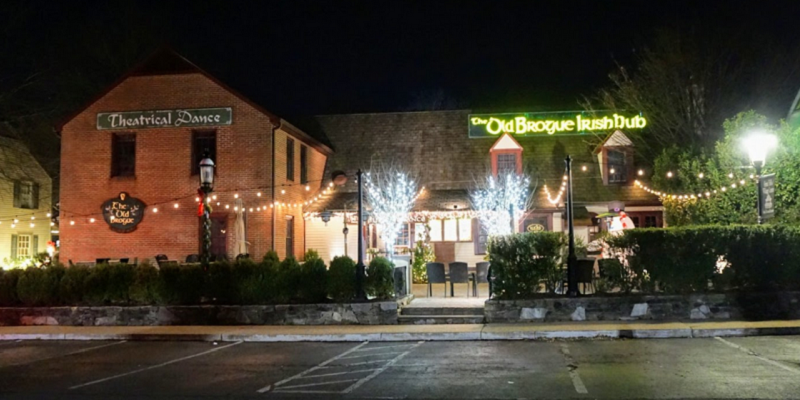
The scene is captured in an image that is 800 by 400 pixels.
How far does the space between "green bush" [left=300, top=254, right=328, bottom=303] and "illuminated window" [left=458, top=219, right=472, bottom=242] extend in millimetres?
9020

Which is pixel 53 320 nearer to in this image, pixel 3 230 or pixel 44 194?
pixel 3 230

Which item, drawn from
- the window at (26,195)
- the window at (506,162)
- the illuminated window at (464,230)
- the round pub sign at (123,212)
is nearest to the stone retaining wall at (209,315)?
the round pub sign at (123,212)

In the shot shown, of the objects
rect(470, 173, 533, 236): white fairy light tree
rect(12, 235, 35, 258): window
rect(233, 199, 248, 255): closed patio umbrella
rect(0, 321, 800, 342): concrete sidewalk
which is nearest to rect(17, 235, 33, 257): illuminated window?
rect(12, 235, 35, 258): window

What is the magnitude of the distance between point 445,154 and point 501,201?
434cm

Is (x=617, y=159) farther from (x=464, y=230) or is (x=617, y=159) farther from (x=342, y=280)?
(x=342, y=280)

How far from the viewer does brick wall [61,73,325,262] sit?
20688mm

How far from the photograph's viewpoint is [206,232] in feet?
47.2

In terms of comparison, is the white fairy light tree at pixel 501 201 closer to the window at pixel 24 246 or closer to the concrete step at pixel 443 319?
the concrete step at pixel 443 319

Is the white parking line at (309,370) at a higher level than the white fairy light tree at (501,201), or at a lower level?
lower

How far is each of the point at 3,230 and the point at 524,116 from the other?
22.9 meters

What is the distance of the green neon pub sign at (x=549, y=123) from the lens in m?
24.2

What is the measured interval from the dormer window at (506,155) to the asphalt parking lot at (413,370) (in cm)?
1224

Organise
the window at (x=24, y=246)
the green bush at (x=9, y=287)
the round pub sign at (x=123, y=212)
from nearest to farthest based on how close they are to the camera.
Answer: the green bush at (x=9, y=287) → the round pub sign at (x=123, y=212) → the window at (x=24, y=246)

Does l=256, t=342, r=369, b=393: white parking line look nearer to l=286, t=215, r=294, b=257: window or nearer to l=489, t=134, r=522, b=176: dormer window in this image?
l=286, t=215, r=294, b=257: window
